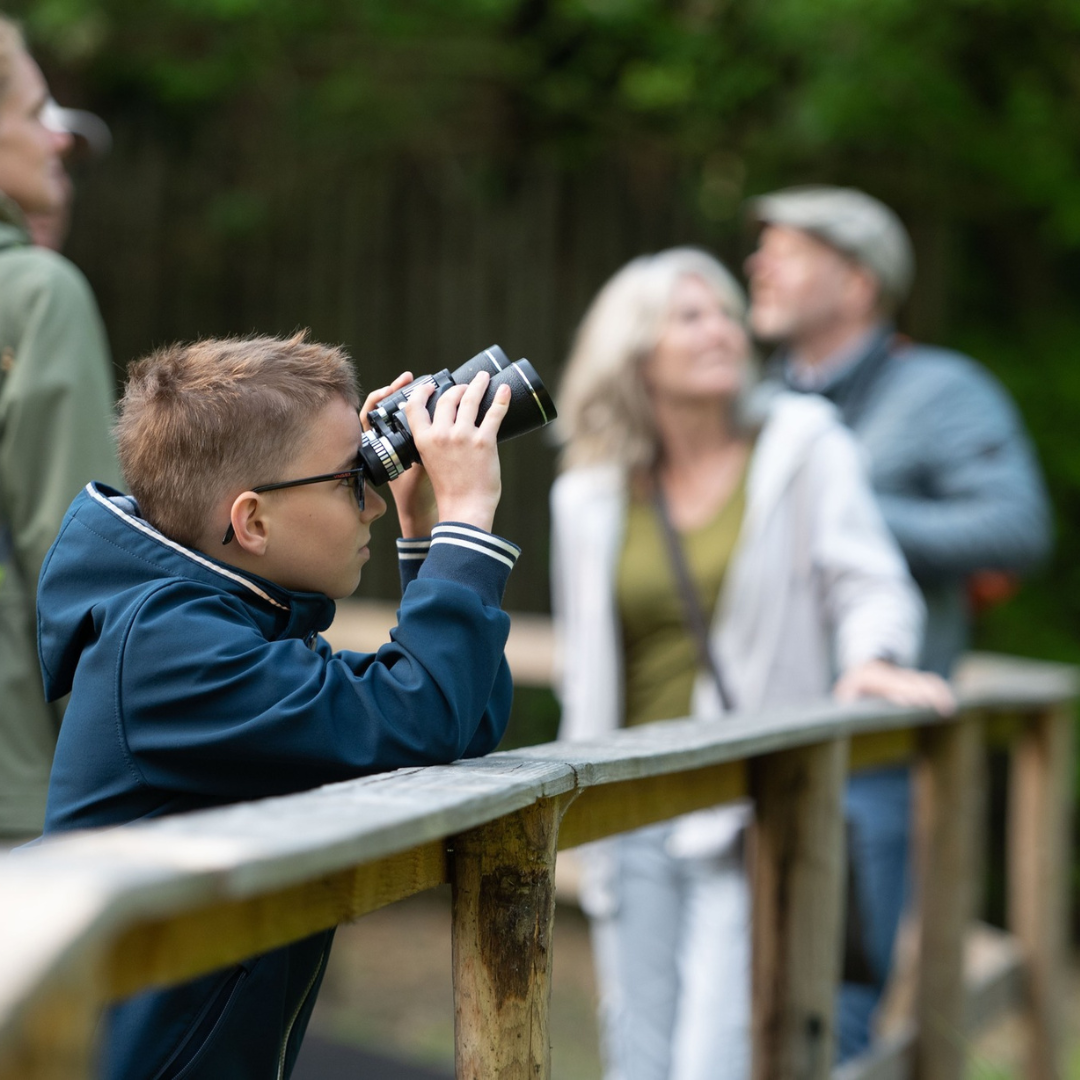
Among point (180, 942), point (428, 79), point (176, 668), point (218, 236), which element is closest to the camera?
point (180, 942)

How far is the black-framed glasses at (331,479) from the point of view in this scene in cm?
167

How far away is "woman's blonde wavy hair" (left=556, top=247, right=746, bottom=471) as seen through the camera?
3.28 metres

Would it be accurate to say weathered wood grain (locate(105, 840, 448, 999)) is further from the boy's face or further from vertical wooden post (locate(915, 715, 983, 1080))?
vertical wooden post (locate(915, 715, 983, 1080))

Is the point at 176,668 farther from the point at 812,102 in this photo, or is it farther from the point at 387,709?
the point at 812,102

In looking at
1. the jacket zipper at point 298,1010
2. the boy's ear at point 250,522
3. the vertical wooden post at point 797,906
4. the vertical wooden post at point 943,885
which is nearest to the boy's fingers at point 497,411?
the boy's ear at point 250,522

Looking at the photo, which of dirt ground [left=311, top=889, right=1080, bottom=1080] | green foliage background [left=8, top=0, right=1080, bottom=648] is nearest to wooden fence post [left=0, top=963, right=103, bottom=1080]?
dirt ground [left=311, top=889, right=1080, bottom=1080]

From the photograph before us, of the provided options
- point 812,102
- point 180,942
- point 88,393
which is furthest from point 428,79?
point 180,942

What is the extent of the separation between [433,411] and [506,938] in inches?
24.7

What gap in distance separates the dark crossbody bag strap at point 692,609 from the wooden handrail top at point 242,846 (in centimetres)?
106

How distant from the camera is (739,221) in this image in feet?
19.1

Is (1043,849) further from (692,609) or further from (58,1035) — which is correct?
(58,1035)

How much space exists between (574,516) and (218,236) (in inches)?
150

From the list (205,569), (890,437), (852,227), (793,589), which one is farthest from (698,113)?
(205,569)

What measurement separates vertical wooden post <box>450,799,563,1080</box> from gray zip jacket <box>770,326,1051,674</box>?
1.98 meters
